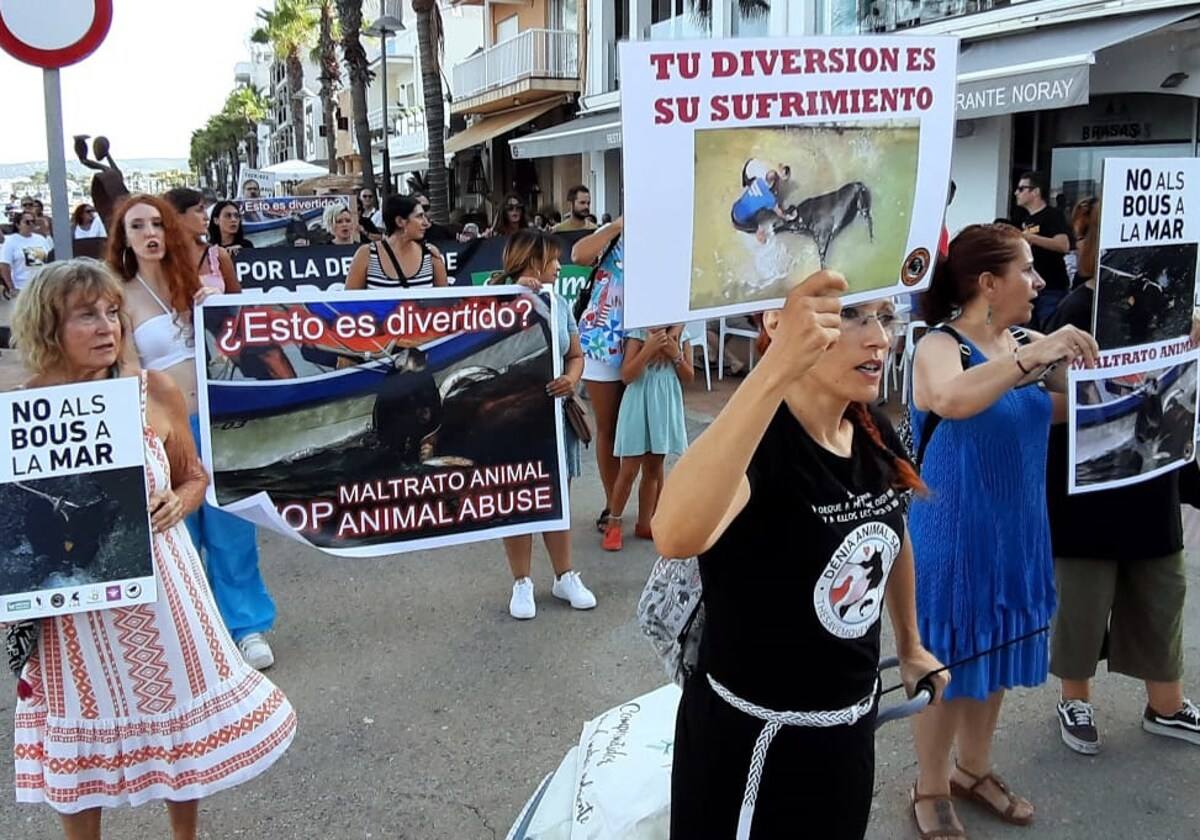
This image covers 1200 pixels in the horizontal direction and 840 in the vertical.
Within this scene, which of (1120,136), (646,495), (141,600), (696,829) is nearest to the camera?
(696,829)

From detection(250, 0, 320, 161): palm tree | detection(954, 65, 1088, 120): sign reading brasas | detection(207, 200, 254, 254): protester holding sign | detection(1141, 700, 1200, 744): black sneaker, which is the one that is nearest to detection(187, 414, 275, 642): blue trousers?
detection(1141, 700, 1200, 744): black sneaker

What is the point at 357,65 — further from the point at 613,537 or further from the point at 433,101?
the point at 613,537

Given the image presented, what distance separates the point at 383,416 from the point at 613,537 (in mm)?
2027

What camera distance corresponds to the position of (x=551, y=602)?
16.0ft

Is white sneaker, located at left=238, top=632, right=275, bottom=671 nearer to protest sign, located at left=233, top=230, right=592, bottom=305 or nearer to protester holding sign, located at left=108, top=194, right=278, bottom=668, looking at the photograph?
protester holding sign, located at left=108, top=194, right=278, bottom=668

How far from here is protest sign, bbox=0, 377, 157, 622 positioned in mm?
2391

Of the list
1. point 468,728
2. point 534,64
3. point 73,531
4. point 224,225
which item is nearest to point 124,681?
point 73,531

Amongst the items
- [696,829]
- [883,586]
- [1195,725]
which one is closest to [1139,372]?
[1195,725]

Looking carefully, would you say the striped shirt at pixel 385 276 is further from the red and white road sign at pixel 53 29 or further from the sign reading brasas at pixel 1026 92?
the sign reading brasas at pixel 1026 92

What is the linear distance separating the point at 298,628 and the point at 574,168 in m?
21.9

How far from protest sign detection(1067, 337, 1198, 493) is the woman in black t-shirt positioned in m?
1.44

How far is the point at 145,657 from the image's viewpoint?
251 cm

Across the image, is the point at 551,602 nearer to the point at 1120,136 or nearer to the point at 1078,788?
the point at 1078,788

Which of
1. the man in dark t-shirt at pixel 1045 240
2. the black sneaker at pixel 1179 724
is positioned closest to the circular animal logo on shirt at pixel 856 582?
the black sneaker at pixel 1179 724
